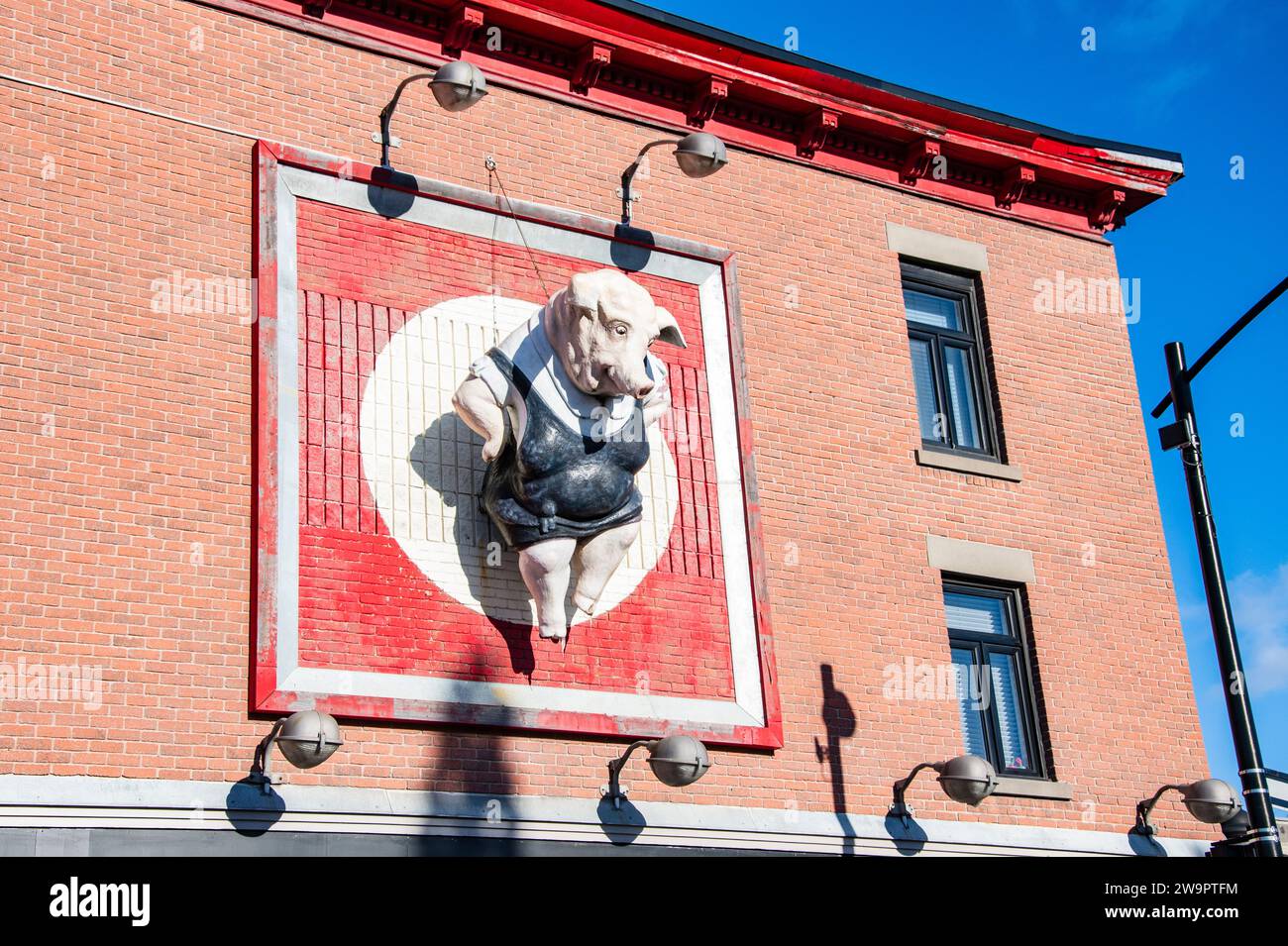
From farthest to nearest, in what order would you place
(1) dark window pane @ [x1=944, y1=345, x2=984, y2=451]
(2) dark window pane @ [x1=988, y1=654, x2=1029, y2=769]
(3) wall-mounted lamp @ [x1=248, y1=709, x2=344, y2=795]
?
(1) dark window pane @ [x1=944, y1=345, x2=984, y2=451], (2) dark window pane @ [x1=988, y1=654, x2=1029, y2=769], (3) wall-mounted lamp @ [x1=248, y1=709, x2=344, y2=795]

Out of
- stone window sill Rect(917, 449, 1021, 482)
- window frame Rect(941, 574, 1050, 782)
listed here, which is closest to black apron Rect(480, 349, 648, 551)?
stone window sill Rect(917, 449, 1021, 482)

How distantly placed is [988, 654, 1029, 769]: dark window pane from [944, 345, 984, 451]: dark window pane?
2.51 m

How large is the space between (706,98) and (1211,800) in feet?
28.3

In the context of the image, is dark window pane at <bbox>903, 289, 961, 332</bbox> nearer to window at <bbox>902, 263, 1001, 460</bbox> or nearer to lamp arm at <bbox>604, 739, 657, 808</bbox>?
window at <bbox>902, 263, 1001, 460</bbox>

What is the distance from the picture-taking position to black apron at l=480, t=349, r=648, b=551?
1507 centimetres

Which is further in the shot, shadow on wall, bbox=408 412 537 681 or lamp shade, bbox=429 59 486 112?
lamp shade, bbox=429 59 486 112

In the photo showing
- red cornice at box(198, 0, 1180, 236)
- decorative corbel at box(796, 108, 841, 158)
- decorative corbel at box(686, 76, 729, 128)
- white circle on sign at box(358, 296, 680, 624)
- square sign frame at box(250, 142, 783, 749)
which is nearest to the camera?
square sign frame at box(250, 142, 783, 749)

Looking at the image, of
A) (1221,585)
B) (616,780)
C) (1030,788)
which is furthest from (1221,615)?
(616,780)

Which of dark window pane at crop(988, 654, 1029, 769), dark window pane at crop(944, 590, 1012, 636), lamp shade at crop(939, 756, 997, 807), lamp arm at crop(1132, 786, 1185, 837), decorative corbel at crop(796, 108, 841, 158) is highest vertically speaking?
decorative corbel at crop(796, 108, 841, 158)

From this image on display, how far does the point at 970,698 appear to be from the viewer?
58.1 ft
